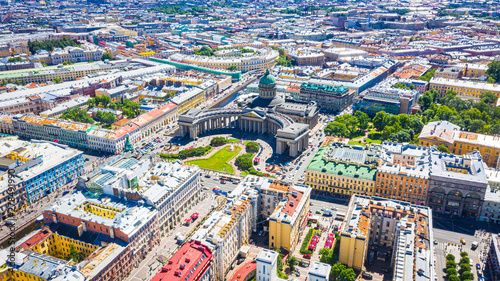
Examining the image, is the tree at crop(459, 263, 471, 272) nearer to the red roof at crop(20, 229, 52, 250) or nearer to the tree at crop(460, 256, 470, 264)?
the tree at crop(460, 256, 470, 264)

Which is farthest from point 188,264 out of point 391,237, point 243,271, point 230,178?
point 230,178

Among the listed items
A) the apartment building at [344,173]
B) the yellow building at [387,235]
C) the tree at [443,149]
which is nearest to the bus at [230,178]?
the apartment building at [344,173]

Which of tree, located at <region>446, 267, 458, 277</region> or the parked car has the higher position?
tree, located at <region>446, 267, 458, 277</region>

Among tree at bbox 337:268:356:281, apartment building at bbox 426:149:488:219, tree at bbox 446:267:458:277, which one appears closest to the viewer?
tree at bbox 337:268:356:281

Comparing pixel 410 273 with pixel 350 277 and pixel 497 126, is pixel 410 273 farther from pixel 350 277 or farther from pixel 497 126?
pixel 497 126

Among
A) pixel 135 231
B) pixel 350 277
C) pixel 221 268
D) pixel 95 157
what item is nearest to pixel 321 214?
pixel 350 277

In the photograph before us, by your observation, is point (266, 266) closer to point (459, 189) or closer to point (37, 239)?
point (37, 239)

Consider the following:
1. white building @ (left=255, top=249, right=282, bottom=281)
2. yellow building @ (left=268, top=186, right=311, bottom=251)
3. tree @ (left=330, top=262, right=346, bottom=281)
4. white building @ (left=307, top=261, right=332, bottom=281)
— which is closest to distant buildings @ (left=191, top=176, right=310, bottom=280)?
yellow building @ (left=268, top=186, right=311, bottom=251)
